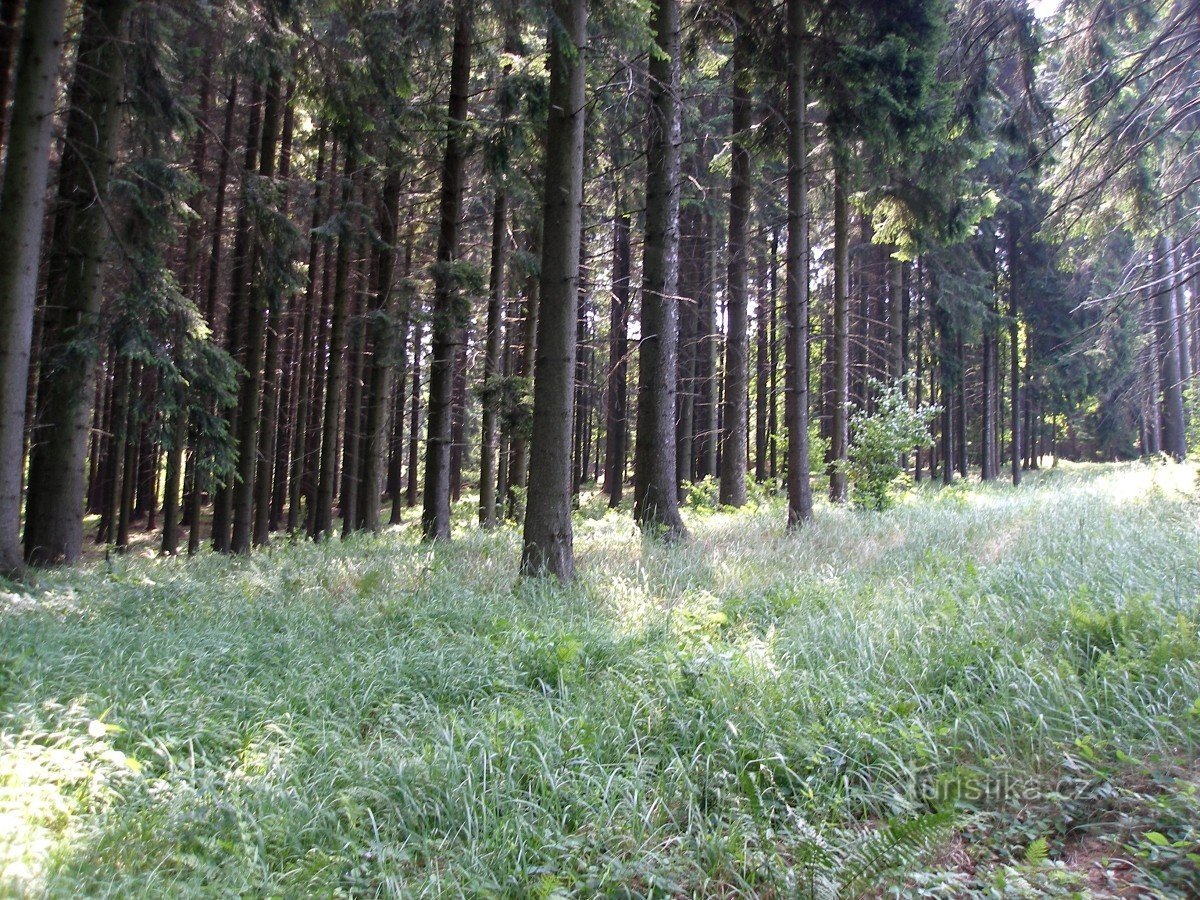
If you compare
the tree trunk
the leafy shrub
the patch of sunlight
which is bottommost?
the patch of sunlight

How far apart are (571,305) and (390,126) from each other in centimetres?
674

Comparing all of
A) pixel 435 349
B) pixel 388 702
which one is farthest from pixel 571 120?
pixel 388 702

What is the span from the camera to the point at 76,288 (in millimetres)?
9539

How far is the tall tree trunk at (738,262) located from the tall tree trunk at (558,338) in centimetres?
509

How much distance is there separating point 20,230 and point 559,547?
22.3ft

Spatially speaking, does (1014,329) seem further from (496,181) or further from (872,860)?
(872,860)

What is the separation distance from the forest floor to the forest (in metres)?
0.03

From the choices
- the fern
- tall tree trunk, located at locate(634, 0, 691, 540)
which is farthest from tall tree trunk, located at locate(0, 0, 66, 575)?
the fern

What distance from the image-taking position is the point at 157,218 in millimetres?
10062

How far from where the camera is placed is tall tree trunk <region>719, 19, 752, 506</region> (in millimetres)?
11922

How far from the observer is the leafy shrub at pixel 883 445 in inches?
519

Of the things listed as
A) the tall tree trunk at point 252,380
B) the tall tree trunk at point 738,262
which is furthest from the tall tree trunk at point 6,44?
the tall tree trunk at point 738,262

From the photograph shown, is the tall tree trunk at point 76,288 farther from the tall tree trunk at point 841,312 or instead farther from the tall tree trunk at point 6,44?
the tall tree trunk at point 841,312

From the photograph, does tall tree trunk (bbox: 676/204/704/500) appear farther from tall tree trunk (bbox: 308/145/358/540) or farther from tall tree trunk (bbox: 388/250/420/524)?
tall tree trunk (bbox: 308/145/358/540)
